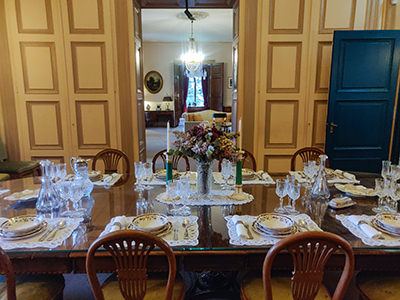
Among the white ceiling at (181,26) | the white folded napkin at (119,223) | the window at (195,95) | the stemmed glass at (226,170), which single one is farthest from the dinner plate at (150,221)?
the window at (195,95)

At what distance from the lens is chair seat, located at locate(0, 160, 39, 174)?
126 inches

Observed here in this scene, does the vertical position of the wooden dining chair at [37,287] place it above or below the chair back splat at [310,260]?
below

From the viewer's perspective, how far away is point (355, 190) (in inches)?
72.6

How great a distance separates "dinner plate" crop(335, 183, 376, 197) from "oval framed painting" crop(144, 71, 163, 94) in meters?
9.30

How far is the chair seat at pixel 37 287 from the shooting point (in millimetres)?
1301

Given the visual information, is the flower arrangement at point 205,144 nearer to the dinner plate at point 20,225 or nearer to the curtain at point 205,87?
the dinner plate at point 20,225

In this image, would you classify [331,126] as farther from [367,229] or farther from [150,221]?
[150,221]

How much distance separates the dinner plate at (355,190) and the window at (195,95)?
9117mm

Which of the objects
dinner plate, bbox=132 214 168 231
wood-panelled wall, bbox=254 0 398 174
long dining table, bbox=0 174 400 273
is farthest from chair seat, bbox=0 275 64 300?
wood-panelled wall, bbox=254 0 398 174

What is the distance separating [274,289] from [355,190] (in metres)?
0.92

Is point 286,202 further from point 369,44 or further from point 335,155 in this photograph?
point 369,44

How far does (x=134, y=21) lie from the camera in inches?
135

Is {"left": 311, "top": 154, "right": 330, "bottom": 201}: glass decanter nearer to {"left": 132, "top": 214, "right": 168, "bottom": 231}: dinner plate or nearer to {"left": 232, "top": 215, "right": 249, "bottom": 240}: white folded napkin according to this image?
{"left": 232, "top": 215, "right": 249, "bottom": 240}: white folded napkin

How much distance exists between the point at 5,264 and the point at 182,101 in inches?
384
